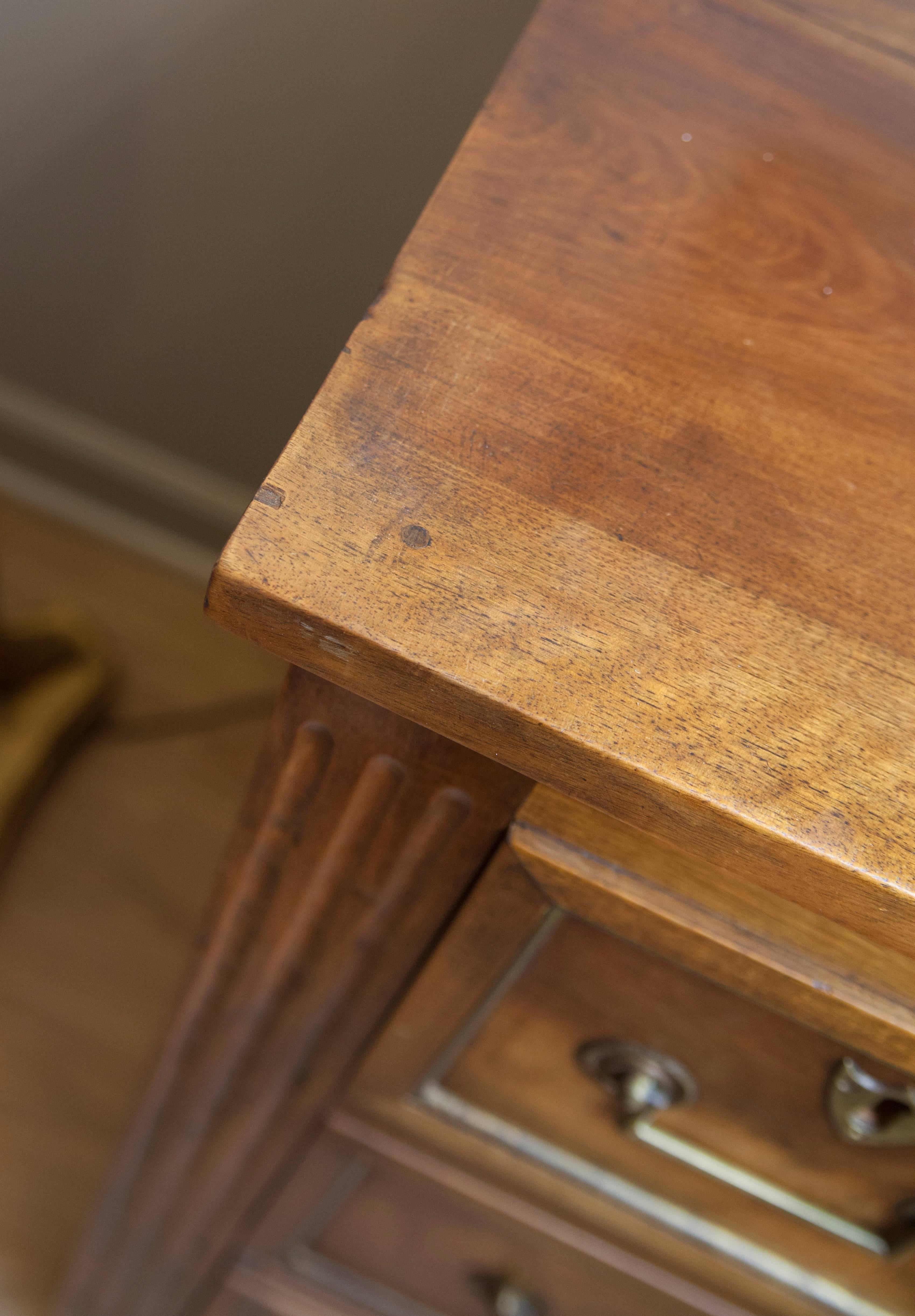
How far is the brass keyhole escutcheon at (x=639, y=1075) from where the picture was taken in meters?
0.34

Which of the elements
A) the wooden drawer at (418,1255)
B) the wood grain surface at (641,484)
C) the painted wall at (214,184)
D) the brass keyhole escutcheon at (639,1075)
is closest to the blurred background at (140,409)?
the painted wall at (214,184)

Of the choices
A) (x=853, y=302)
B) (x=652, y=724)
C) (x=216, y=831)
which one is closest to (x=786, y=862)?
(x=652, y=724)

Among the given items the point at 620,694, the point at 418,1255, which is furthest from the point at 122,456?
the point at 620,694

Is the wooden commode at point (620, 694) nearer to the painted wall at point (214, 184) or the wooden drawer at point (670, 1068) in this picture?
the wooden drawer at point (670, 1068)

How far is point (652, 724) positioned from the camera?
0.71 ft

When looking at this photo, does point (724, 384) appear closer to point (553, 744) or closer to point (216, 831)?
point (553, 744)

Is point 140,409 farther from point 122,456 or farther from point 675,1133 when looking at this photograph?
point 675,1133

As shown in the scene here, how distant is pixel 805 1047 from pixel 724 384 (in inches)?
7.6

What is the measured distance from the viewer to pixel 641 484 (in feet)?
0.81

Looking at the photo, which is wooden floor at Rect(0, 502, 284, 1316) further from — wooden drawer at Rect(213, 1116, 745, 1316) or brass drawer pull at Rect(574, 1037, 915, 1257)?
brass drawer pull at Rect(574, 1037, 915, 1257)

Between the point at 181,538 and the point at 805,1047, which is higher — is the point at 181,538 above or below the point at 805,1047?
below

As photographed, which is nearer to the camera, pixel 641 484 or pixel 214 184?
pixel 641 484

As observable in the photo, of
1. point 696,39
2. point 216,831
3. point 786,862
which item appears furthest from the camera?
point 216,831

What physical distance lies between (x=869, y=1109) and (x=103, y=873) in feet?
2.35
